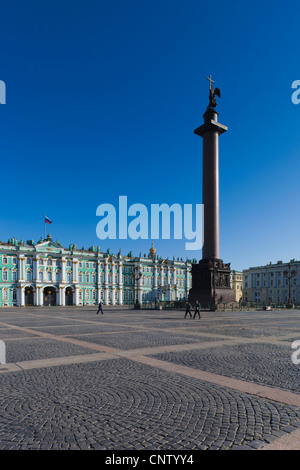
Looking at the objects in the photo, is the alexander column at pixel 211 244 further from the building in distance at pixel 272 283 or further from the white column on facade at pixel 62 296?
the building in distance at pixel 272 283

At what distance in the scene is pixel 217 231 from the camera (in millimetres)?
41875

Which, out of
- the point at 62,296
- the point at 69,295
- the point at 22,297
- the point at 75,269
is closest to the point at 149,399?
the point at 22,297

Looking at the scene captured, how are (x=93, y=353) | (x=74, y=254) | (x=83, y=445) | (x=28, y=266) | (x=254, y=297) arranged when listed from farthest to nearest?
1. (x=254, y=297)
2. (x=74, y=254)
3. (x=28, y=266)
4. (x=93, y=353)
5. (x=83, y=445)

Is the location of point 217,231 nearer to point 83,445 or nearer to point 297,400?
point 297,400

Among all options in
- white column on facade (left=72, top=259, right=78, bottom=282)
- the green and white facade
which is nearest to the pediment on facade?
the green and white facade

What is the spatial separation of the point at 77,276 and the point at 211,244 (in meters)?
52.4

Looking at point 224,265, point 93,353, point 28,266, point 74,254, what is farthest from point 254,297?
point 93,353

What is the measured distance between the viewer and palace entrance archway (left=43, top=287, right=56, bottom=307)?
3224 inches

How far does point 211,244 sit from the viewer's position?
41719mm

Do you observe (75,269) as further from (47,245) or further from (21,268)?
(21,268)

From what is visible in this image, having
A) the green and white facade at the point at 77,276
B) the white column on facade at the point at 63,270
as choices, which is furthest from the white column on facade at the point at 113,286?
the white column on facade at the point at 63,270

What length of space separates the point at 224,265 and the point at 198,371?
34525mm

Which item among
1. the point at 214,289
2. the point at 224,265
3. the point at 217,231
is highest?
the point at 217,231

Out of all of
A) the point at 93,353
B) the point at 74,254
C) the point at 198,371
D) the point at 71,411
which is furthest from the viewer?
the point at 74,254
